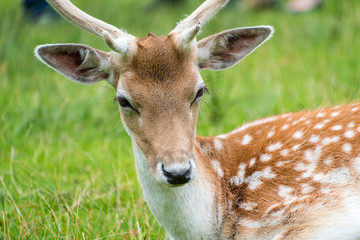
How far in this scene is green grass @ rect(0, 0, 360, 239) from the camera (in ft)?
13.8

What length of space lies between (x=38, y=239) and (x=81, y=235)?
28 centimetres

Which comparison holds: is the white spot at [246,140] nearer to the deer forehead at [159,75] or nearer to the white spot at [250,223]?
the white spot at [250,223]

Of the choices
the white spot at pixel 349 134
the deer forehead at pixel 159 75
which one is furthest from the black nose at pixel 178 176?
the white spot at pixel 349 134

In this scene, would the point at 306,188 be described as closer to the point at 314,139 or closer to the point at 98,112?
the point at 314,139

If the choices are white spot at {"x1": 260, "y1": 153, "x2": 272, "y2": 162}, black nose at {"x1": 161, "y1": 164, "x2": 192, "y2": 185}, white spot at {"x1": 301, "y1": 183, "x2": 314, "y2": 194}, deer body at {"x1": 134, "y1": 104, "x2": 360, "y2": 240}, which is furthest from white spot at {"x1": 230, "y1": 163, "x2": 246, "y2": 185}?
black nose at {"x1": 161, "y1": 164, "x2": 192, "y2": 185}

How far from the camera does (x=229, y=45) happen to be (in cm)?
393

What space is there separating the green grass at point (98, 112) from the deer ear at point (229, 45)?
0.18 m

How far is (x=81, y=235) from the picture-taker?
392 centimetres

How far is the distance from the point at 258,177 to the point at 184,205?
51cm

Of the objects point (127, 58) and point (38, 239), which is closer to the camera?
point (127, 58)

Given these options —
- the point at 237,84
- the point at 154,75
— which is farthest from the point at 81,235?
the point at 237,84

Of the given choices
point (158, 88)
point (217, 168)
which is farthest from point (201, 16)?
point (217, 168)

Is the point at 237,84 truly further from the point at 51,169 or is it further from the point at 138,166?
the point at 138,166

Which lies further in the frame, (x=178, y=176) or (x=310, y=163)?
(x=310, y=163)
